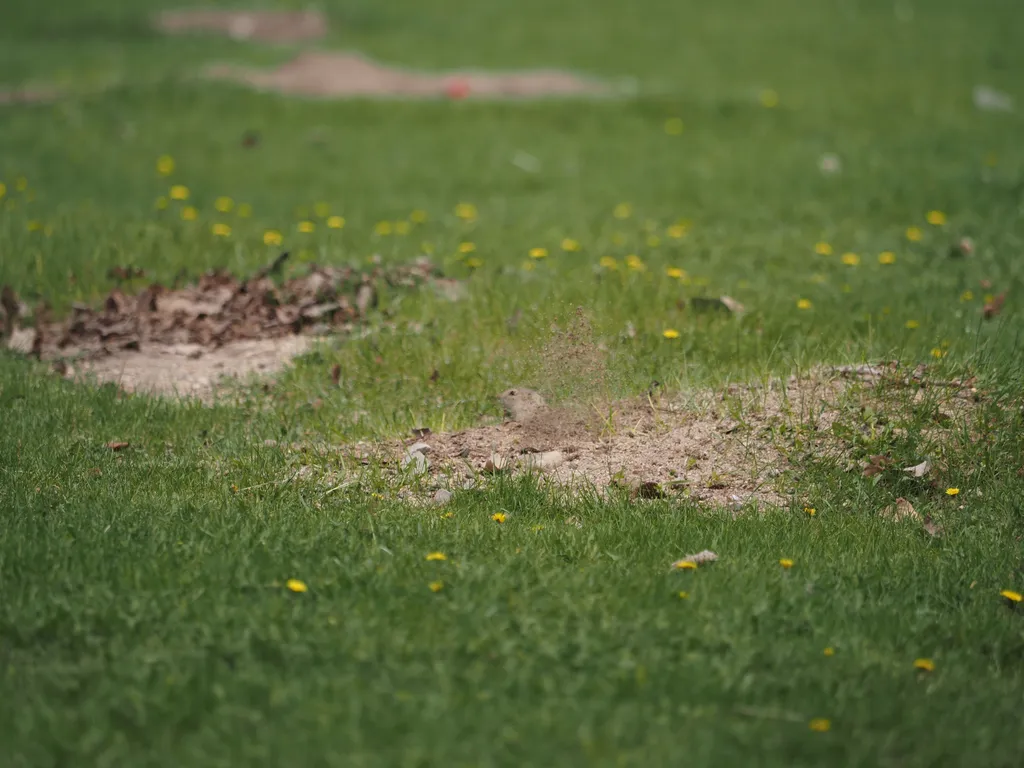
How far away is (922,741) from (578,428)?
8.60 ft

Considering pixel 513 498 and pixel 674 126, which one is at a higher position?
pixel 674 126

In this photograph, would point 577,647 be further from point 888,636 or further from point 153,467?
point 153,467

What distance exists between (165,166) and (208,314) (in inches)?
183

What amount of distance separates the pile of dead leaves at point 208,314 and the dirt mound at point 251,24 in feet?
43.1

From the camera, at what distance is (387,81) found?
1588 cm

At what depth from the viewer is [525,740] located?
10.6ft

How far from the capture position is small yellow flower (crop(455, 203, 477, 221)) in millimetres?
10133

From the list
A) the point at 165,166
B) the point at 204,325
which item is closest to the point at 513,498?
the point at 204,325

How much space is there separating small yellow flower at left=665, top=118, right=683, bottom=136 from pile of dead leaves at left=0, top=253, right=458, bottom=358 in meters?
6.64

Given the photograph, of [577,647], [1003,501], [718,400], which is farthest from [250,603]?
[1003,501]

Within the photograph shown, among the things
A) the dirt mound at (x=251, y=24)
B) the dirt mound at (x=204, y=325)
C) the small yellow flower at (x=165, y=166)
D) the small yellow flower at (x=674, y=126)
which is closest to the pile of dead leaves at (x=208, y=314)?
the dirt mound at (x=204, y=325)

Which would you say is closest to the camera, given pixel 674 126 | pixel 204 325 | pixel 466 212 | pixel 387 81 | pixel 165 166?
pixel 204 325

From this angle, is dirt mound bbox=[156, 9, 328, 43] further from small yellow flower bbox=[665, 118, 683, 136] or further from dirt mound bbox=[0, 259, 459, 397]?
dirt mound bbox=[0, 259, 459, 397]

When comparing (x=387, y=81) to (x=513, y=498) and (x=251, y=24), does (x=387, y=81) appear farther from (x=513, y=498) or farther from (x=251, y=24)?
(x=513, y=498)
